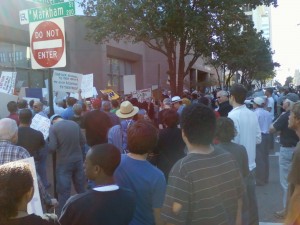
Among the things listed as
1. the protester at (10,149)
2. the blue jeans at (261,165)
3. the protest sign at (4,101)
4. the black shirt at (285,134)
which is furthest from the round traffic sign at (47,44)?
the protest sign at (4,101)

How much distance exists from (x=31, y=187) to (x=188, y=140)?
3.76ft

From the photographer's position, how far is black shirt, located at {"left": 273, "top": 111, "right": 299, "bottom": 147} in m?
6.38

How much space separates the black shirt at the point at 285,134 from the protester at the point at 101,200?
3960 millimetres

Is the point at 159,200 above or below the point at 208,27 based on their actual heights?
below

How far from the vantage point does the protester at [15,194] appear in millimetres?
2346

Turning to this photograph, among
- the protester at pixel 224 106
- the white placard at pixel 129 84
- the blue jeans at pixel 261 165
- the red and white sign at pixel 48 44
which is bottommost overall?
the blue jeans at pixel 261 165

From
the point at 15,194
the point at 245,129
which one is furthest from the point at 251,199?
the point at 15,194

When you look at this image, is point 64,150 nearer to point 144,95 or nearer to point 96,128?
point 96,128

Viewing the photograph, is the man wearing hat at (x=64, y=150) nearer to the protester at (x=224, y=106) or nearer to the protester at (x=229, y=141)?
the protester at (x=229, y=141)

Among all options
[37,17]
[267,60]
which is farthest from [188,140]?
[267,60]

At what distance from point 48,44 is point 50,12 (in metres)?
0.50

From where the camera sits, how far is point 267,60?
46.7m

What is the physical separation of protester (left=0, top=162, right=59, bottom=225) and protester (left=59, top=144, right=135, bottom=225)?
0.36 metres

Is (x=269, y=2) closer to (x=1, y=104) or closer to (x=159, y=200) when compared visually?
(x=1, y=104)
